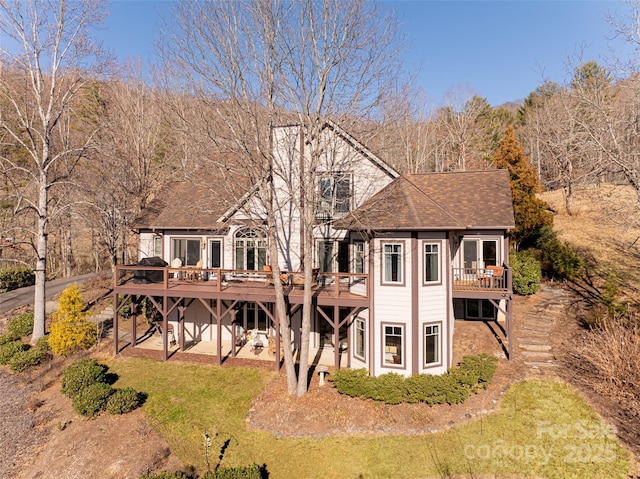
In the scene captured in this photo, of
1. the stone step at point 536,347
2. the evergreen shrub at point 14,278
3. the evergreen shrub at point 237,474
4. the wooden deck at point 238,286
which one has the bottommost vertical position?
the evergreen shrub at point 237,474

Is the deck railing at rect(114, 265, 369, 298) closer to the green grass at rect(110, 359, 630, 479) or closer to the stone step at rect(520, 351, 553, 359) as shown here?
the green grass at rect(110, 359, 630, 479)

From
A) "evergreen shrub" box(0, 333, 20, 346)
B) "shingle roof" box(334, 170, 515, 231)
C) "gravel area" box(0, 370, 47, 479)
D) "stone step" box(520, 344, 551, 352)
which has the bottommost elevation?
"gravel area" box(0, 370, 47, 479)

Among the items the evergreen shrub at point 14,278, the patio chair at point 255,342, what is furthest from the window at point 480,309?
the evergreen shrub at point 14,278

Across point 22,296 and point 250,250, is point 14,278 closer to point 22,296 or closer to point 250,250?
point 22,296

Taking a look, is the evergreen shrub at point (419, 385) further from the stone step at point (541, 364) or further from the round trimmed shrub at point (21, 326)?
the round trimmed shrub at point (21, 326)

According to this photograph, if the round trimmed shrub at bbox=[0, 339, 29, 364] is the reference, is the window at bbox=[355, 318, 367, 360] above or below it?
above

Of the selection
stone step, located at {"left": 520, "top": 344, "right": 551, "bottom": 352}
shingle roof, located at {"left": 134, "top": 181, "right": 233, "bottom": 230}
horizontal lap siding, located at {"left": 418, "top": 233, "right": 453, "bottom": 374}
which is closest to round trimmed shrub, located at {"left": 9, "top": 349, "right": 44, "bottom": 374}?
shingle roof, located at {"left": 134, "top": 181, "right": 233, "bottom": 230}
